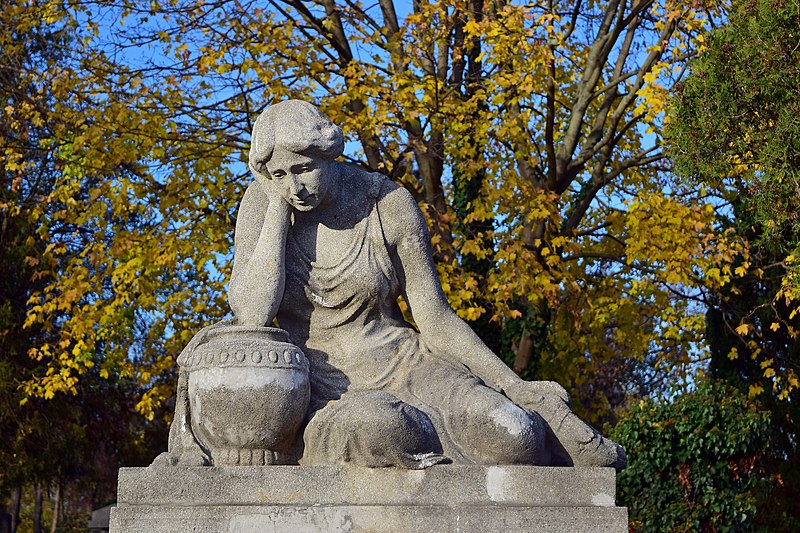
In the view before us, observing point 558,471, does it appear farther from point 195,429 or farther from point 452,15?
point 452,15

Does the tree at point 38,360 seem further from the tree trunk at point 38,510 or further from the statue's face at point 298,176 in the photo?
the statue's face at point 298,176

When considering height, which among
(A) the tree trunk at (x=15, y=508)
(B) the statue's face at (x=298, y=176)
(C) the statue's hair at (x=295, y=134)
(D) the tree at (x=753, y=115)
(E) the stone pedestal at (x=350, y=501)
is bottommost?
(E) the stone pedestal at (x=350, y=501)

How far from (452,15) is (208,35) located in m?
2.74

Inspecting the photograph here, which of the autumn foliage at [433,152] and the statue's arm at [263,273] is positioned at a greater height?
the autumn foliage at [433,152]

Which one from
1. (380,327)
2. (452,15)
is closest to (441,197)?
A: (452,15)

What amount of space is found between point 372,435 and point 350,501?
0.29 meters

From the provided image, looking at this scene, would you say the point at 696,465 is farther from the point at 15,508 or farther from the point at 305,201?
the point at 15,508

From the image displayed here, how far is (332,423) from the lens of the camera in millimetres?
5180

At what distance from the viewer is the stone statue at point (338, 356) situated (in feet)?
17.0

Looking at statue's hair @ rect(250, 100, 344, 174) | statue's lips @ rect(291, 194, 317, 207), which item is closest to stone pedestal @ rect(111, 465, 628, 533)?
statue's lips @ rect(291, 194, 317, 207)

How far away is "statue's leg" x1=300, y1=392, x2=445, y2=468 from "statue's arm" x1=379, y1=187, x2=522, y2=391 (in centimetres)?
75

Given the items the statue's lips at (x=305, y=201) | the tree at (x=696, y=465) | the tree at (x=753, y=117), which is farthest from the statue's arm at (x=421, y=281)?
the tree at (x=696, y=465)

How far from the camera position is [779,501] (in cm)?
1278

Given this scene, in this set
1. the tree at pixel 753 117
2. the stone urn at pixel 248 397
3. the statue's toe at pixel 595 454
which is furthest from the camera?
the tree at pixel 753 117
